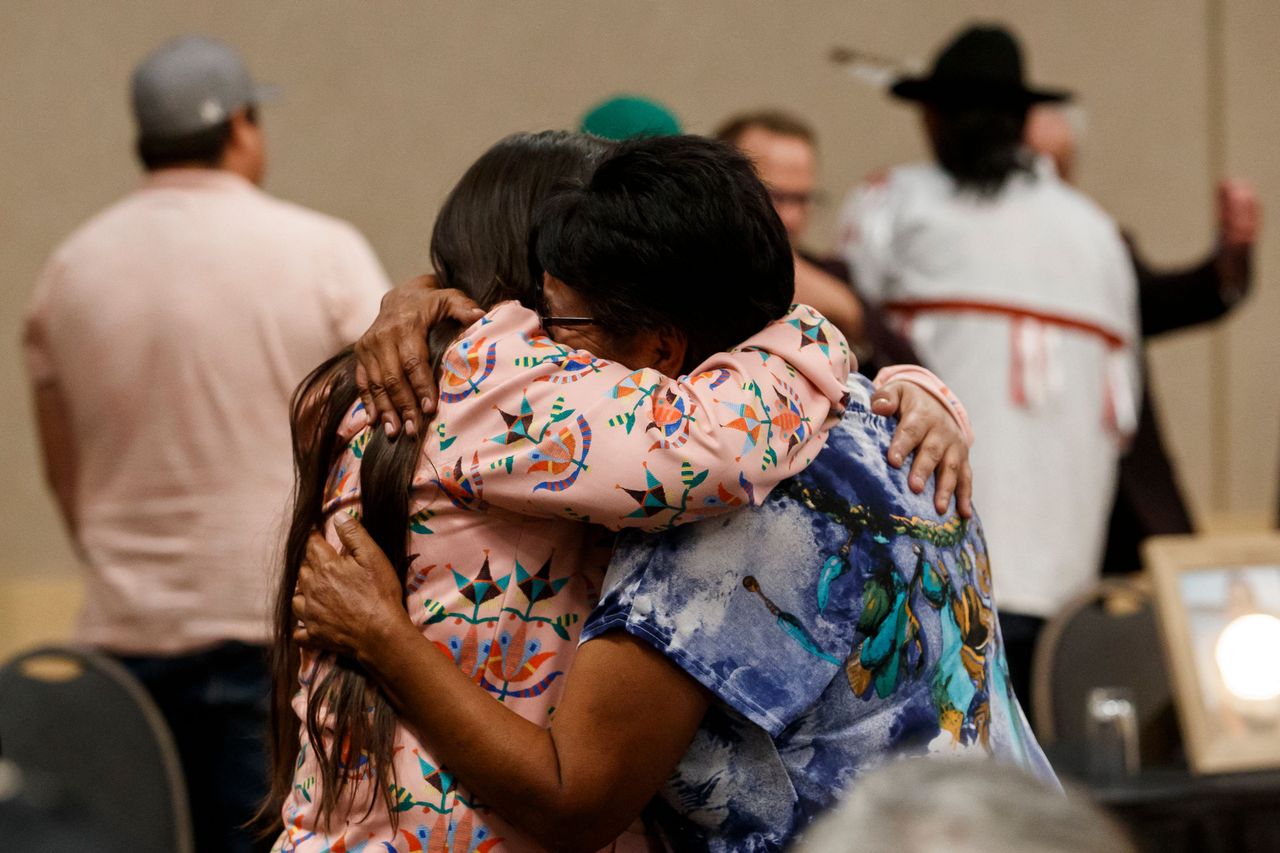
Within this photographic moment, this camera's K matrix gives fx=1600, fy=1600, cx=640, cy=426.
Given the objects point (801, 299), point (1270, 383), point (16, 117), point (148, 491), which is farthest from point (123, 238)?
point (1270, 383)

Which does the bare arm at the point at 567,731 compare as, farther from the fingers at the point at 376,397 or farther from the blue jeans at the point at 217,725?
the blue jeans at the point at 217,725

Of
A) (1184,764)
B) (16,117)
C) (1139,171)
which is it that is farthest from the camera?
(1139,171)

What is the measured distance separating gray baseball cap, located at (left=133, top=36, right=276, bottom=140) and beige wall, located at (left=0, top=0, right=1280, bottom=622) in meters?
1.40

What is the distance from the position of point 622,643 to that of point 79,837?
0.52 meters

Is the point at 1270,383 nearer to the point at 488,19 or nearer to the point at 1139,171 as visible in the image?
the point at 1139,171

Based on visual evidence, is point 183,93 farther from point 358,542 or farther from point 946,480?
point 946,480

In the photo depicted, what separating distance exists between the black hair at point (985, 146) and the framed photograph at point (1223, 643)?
3.05 ft

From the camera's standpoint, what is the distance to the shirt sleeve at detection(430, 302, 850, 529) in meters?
1.25

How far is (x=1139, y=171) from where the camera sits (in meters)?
5.59

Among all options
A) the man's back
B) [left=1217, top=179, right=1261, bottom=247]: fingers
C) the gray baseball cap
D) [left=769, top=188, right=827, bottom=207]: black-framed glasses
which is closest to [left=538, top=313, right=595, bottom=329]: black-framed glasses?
the man's back

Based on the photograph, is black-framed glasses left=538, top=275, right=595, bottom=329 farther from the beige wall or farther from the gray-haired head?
the beige wall

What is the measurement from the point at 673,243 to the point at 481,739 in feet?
1.39

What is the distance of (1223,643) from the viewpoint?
270cm

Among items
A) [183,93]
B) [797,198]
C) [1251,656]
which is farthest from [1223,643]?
[183,93]
